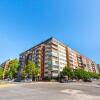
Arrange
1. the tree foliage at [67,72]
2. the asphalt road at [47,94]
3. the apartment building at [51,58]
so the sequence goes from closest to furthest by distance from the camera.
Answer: the asphalt road at [47,94], the tree foliage at [67,72], the apartment building at [51,58]

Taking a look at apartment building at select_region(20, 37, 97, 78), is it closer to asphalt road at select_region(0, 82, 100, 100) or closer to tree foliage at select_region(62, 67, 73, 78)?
tree foliage at select_region(62, 67, 73, 78)

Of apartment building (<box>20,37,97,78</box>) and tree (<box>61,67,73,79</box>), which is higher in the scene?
apartment building (<box>20,37,97,78</box>)

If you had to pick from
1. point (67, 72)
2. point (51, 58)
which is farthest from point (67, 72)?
point (51, 58)

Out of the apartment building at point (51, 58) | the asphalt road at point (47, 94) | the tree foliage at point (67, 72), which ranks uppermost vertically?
the apartment building at point (51, 58)

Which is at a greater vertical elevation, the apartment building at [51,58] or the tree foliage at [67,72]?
the apartment building at [51,58]

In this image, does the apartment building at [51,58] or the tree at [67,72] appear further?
the apartment building at [51,58]

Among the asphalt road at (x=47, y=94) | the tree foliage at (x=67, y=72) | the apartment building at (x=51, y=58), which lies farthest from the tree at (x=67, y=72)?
the asphalt road at (x=47, y=94)

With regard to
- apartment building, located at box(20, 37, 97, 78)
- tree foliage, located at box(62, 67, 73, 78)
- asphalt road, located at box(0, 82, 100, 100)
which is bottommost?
asphalt road, located at box(0, 82, 100, 100)

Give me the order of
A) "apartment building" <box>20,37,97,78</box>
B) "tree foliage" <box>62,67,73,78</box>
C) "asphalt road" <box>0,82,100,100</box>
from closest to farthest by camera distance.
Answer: "asphalt road" <box>0,82,100,100</box>, "tree foliage" <box>62,67,73,78</box>, "apartment building" <box>20,37,97,78</box>

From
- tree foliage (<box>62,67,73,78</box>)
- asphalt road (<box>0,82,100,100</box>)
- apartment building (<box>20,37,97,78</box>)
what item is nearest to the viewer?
asphalt road (<box>0,82,100,100</box>)

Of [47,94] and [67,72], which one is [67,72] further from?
[47,94]

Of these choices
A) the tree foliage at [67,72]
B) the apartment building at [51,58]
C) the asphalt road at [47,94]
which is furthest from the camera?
the apartment building at [51,58]

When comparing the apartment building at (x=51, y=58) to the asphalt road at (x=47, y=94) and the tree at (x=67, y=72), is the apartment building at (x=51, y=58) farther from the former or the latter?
the asphalt road at (x=47, y=94)

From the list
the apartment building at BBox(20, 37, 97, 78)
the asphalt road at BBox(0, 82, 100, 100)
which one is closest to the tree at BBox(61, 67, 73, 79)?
the apartment building at BBox(20, 37, 97, 78)
